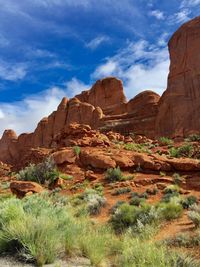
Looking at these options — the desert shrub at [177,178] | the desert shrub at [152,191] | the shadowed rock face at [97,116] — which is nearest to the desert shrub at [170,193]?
the desert shrub at [152,191]

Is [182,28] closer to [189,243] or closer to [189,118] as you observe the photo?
[189,118]

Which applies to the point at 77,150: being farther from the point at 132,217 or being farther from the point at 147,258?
the point at 147,258

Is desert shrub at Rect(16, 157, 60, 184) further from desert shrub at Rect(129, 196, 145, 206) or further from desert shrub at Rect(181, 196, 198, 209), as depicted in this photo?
desert shrub at Rect(181, 196, 198, 209)

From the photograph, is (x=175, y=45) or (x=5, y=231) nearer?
(x=5, y=231)

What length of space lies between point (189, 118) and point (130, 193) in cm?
3137

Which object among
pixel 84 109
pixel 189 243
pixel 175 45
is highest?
pixel 175 45

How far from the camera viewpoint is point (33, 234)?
6.22 meters

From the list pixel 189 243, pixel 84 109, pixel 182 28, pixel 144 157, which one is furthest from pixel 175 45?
pixel 189 243

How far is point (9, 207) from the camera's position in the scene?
7.49 m

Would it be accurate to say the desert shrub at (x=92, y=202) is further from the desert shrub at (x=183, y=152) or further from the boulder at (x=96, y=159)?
the desert shrub at (x=183, y=152)

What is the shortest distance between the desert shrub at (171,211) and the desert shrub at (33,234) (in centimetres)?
477

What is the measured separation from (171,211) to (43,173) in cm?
1149

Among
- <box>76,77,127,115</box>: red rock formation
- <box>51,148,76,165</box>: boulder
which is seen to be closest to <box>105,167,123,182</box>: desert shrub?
<box>51,148,76,165</box>: boulder

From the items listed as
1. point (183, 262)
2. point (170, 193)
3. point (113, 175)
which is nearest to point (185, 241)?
point (183, 262)
